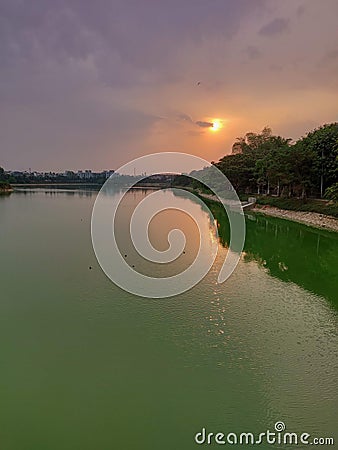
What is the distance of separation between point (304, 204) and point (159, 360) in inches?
664

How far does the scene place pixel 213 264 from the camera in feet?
32.7

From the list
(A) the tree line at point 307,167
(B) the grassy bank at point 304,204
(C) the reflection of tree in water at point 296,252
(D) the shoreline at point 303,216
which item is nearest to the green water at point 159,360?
(C) the reflection of tree in water at point 296,252

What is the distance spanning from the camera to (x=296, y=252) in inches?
472

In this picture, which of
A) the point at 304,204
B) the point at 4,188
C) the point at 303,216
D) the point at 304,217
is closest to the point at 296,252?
the point at 304,217

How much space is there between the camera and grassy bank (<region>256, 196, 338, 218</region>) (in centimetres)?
1693

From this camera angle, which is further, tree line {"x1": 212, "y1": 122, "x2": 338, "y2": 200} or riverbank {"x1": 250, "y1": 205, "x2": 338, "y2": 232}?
tree line {"x1": 212, "y1": 122, "x2": 338, "y2": 200}

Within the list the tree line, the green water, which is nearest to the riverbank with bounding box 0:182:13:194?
the tree line

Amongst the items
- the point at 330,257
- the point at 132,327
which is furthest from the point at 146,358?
the point at 330,257

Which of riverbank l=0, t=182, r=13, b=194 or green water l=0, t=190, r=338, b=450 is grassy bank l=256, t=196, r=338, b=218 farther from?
riverbank l=0, t=182, r=13, b=194

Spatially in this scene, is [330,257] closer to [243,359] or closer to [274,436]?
[243,359]

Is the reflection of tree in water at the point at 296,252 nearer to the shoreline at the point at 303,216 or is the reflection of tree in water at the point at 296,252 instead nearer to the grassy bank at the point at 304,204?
the shoreline at the point at 303,216

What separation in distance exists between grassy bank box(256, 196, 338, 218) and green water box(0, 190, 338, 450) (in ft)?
30.4

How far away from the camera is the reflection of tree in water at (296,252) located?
870 cm

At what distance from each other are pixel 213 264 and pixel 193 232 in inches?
196
